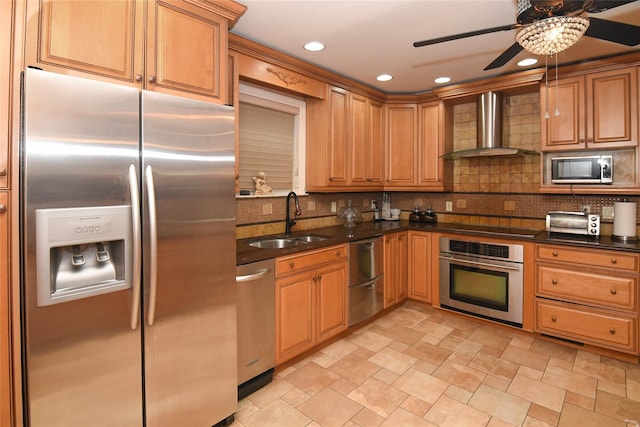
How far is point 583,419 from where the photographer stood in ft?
6.58

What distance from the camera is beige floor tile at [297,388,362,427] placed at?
2010 mm

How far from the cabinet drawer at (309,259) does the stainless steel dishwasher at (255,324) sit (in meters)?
0.09

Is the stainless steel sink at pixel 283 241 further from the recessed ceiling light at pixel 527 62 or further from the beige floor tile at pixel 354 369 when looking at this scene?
the recessed ceiling light at pixel 527 62

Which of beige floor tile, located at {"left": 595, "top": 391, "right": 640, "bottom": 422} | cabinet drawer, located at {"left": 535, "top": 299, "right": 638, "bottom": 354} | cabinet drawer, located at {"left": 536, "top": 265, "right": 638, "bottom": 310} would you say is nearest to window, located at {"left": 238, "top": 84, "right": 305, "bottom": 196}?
cabinet drawer, located at {"left": 536, "top": 265, "right": 638, "bottom": 310}

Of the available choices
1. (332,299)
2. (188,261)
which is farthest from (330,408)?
(188,261)

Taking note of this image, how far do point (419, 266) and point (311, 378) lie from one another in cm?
188

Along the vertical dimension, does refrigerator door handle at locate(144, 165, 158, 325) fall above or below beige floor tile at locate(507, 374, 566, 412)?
above

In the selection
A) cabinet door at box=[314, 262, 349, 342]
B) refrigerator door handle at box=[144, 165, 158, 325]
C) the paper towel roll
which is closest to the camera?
refrigerator door handle at box=[144, 165, 158, 325]

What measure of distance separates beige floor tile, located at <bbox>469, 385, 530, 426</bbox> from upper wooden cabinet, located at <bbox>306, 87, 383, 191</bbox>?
6.85 feet

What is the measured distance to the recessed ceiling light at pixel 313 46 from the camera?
2679 millimetres

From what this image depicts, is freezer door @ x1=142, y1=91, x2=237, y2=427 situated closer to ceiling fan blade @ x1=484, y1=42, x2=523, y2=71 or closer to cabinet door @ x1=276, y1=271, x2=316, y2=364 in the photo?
cabinet door @ x1=276, y1=271, x2=316, y2=364

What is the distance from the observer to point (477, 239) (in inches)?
133

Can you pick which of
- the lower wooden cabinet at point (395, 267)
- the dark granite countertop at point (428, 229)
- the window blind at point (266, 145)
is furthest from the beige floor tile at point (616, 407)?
the window blind at point (266, 145)

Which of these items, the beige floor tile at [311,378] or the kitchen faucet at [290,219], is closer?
the beige floor tile at [311,378]
